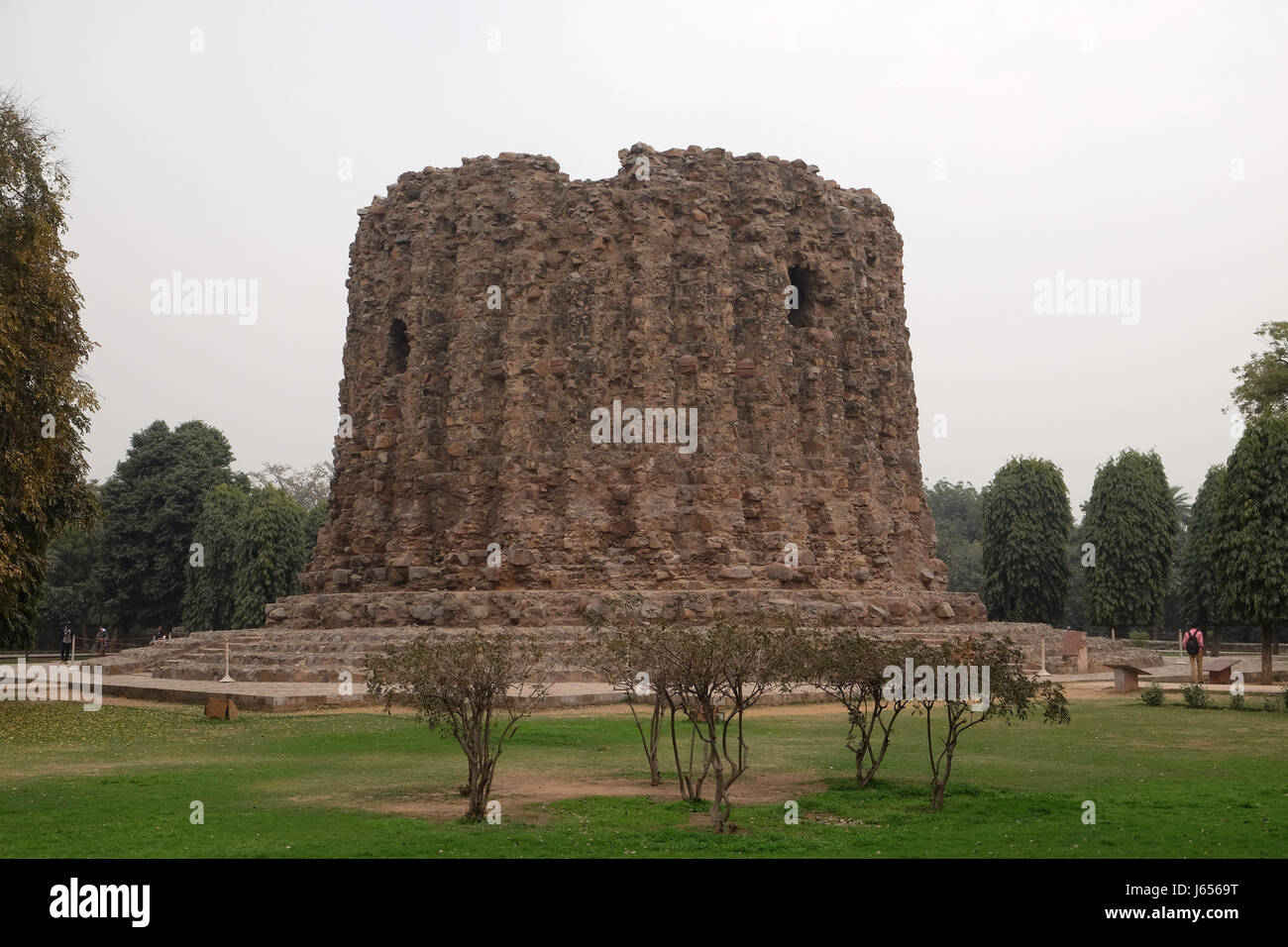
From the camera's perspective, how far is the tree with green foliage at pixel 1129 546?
39781 mm

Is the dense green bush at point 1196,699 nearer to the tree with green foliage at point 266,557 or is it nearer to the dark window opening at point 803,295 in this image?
the dark window opening at point 803,295

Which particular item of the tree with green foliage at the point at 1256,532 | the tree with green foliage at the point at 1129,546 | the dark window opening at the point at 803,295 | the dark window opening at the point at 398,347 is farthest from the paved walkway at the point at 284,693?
the tree with green foliage at the point at 1129,546

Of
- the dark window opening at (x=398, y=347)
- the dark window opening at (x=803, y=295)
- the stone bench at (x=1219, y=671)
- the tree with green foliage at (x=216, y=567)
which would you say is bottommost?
the stone bench at (x=1219, y=671)

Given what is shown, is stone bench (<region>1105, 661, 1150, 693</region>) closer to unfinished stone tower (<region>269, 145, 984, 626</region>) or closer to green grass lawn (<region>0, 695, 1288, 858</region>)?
unfinished stone tower (<region>269, 145, 984, 626</region>)

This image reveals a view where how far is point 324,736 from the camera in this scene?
14.7m

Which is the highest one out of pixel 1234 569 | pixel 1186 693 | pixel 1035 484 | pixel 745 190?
pixel 745 190

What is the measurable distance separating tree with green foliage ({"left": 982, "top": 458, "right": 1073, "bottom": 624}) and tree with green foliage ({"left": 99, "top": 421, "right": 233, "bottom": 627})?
28881 mm

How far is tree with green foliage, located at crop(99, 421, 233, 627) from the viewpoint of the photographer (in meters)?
47.5

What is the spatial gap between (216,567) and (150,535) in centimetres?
547

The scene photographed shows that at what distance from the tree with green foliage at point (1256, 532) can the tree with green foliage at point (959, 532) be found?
2347 cm

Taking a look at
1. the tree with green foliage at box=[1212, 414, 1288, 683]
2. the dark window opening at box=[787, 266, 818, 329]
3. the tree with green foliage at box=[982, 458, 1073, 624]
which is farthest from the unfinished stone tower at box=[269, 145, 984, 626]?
the tree with green foliage at box=[982, 458, 1073, 624]
